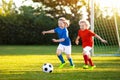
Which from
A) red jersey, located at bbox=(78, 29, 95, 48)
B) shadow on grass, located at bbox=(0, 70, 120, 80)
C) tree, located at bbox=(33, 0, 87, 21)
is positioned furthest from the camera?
tree, located at bbox=(33, 0, 87, 21)

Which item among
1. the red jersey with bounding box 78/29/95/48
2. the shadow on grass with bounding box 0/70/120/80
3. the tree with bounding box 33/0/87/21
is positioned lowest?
the tree with bounding box 33/0/87/21

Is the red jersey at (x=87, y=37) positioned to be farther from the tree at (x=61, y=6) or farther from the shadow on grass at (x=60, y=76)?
the tree at (x=61, y=6)

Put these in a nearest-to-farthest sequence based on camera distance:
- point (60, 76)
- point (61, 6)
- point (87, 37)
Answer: point (60, 76), point (87, 37), point (61, 6)

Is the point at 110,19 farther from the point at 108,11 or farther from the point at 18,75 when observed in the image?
the point at 18,75

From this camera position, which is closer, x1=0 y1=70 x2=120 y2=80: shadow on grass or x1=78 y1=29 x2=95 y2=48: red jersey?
x1=0 y1=70 x2=120 y2=80: shadow on grass

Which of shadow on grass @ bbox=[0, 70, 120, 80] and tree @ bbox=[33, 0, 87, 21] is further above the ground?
shadow on grass @ bbox=[0, 70, 120, 80]

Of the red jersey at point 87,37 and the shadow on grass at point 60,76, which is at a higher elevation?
the red jersey at point 87,37

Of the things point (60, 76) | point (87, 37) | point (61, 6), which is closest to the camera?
point (60, 76)

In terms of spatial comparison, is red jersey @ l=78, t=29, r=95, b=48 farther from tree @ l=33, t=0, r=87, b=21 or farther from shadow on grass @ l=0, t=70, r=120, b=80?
tree @ l=33, t=0, r=87, b=21

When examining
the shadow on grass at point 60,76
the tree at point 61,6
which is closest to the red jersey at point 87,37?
the shadow on grass at point 60,76

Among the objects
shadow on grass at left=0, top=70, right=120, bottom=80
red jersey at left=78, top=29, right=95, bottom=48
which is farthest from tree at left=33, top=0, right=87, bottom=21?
shadow on grass at left=0, top=70, right=120, bottom=80

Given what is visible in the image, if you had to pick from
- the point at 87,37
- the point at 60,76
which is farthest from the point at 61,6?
the point at 60,76

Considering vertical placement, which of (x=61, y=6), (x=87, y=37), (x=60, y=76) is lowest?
(x=61, y=6)

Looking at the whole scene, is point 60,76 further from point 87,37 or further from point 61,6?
point 61,6
